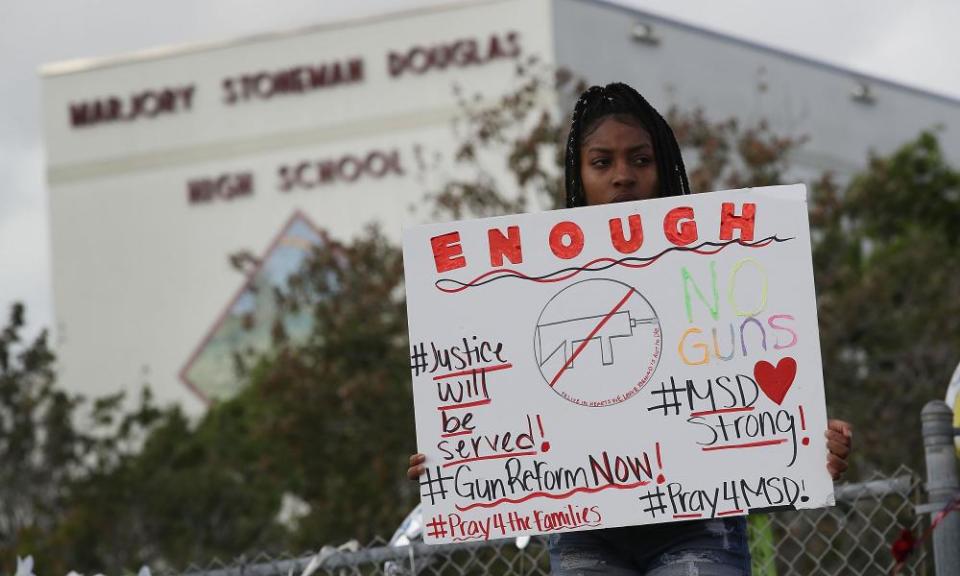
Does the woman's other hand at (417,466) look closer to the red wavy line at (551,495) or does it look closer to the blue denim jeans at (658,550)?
the red wavy line at (551,495)

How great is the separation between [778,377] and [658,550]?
1.49 ft

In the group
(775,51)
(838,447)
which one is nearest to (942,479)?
(838,447)

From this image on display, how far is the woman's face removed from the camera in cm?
396

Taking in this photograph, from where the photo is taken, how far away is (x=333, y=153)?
40.5 metres

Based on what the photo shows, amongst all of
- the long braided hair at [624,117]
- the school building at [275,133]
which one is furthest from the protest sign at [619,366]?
the school building at [275,133]

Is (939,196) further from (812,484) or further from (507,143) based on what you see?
(812,484)

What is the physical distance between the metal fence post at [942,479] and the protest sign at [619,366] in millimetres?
1124

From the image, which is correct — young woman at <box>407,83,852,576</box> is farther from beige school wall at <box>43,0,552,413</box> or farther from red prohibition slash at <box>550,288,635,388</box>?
beige school wall at <box>43,0,552,413</box>

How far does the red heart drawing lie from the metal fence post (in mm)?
1106

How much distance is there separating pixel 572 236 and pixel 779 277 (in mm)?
467

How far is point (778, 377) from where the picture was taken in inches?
151

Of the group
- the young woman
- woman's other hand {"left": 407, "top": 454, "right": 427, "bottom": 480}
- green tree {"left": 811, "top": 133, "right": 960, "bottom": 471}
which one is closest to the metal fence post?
the young woman

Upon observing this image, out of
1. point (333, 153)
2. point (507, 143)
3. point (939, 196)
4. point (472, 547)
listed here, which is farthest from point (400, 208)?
point (472, 547)

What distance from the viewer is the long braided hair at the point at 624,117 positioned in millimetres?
3994
